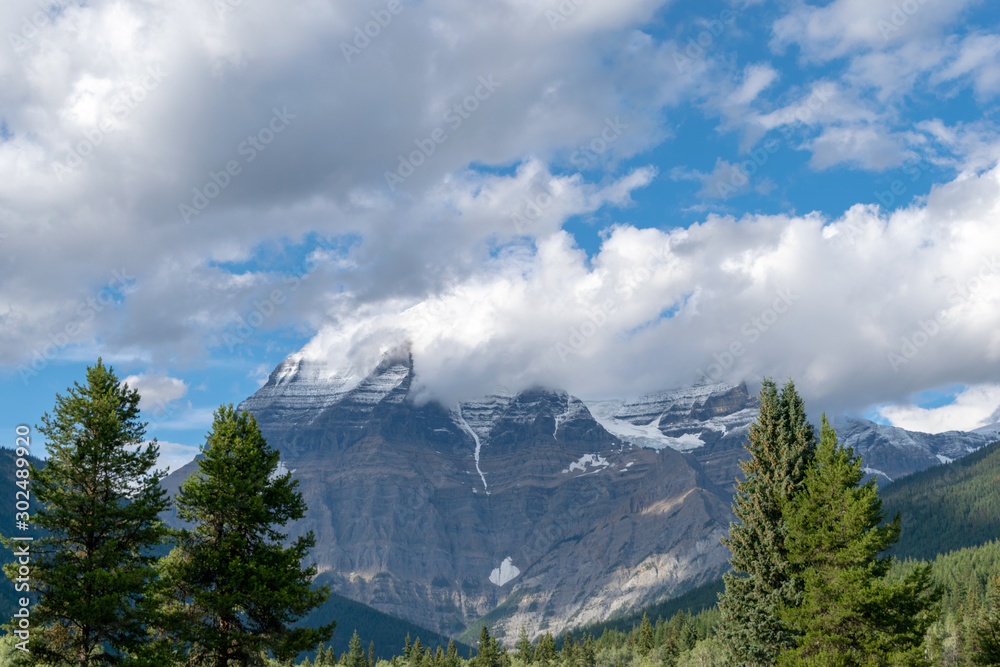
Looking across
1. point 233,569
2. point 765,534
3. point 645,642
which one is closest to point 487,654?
point 645,642

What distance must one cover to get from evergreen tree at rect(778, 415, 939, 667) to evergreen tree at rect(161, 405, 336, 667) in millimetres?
20731

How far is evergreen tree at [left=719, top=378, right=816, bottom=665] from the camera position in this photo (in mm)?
38094

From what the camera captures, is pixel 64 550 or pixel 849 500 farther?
pixel 849 500

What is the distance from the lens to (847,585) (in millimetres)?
34406

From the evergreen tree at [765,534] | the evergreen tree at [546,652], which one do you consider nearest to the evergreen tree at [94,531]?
the evergreen tree at [765,534]

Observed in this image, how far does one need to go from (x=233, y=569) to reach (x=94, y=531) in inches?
221

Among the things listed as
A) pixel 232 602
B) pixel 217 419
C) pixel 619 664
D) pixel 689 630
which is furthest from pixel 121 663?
pixel 689 630

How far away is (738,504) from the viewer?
39.9 m

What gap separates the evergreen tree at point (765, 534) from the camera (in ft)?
125

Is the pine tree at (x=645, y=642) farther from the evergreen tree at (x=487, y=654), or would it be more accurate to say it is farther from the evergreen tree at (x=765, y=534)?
the evergreen tree at (x=765, y=534)

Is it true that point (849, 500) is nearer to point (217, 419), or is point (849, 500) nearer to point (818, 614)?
point (818, 614)

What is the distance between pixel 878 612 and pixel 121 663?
30007 millimetres

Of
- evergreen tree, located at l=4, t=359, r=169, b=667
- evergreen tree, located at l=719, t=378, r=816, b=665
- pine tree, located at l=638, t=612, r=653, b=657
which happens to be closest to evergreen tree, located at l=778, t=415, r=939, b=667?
evergreen tree, located at l=719, t=378, r=816, b=665

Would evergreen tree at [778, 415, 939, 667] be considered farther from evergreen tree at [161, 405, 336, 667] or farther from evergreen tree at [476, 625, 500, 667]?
evergreen tree at [476, 625, 500, 667]
